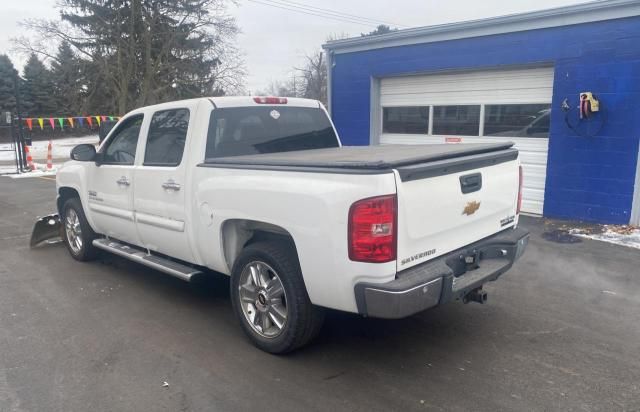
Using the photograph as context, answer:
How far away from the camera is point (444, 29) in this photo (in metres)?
9.76

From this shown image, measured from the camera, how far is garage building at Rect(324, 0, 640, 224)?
8008mm

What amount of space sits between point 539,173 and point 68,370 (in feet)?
26.8

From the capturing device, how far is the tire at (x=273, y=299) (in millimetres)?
3547

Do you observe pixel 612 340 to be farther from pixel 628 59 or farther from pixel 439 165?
pixel 628 59

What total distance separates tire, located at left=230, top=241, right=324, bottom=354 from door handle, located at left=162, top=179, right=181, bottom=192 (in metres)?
0.95

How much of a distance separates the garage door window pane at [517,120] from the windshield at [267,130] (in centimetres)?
521

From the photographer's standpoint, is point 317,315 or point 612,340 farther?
point 612,340

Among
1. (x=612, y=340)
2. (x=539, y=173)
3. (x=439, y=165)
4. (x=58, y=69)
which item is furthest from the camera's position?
(x=58, y=69)

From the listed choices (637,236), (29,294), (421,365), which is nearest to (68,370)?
(29,294)

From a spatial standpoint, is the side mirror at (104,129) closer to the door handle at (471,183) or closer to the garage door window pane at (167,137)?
the garage door window pane at (167,137)

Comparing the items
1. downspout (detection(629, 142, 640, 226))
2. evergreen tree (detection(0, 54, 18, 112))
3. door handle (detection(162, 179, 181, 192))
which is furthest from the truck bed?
evergreen tree (detection(0, 54, 18, 112))

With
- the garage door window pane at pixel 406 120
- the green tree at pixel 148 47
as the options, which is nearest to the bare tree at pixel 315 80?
the green tree at pixel 148 47

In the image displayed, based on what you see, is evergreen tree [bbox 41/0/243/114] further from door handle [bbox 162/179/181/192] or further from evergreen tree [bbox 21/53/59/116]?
door handle [bbox 162/179/181/192]

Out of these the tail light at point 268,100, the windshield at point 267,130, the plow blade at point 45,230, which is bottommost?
the plow blade at point 45,230
